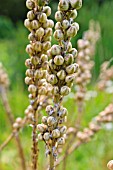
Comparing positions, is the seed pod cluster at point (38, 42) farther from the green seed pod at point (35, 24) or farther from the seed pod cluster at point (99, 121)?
the seed pod cluster at point (99, 121)

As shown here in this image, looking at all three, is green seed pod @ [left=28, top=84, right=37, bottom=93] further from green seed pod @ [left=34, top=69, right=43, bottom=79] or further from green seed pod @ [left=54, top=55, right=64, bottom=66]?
green seed pod @ [left=54, top=55, right=64, bottom=66]

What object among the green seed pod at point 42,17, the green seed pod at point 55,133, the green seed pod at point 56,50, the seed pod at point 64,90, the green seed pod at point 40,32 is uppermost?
the green seed pod at point 42,17

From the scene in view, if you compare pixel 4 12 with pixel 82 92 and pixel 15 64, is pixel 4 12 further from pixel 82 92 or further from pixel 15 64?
pixel 82 92

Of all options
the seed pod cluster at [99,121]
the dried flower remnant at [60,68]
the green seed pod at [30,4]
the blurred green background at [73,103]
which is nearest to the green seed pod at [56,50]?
the dried flower remnant at [60,68]

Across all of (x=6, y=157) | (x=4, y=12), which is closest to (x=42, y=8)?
(x=6, y=157)

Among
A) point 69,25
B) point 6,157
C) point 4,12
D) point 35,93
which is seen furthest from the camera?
point 4,12

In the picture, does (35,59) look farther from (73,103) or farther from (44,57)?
(73,103)

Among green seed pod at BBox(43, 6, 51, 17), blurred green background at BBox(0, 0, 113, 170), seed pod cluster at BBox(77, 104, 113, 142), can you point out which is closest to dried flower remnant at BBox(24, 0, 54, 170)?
green seed pod at BBox(43, 6, 51, 17)
